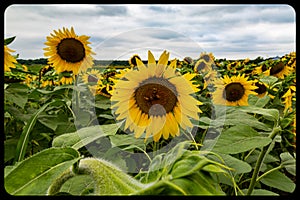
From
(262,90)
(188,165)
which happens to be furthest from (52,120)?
(188,165)

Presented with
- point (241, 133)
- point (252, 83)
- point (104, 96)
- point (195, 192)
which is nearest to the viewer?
point (195, 192)

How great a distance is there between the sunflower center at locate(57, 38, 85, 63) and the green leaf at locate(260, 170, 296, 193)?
3.60 feet

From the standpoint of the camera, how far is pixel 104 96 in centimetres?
155

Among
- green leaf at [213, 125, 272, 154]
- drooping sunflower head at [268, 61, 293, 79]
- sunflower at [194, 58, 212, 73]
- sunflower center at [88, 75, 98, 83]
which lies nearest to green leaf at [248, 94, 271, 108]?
green leaf at [213, 125, 272, 154]

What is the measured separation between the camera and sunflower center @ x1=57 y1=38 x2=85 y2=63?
68.9 inches

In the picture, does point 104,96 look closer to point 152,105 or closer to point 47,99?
point 47,99

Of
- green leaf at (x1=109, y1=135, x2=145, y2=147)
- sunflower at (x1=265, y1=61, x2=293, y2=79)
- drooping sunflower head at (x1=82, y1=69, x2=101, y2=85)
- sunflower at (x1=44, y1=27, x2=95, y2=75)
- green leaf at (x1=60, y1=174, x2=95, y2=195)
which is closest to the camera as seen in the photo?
green leaf at (x1=60, y1=174, x2=95, y2=195)

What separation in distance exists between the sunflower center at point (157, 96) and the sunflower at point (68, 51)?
0.91 m

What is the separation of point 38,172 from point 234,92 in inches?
51.8

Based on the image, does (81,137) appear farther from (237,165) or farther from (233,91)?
(233,91)

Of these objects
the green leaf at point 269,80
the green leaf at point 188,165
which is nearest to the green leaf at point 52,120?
the green leaf at point 269,80

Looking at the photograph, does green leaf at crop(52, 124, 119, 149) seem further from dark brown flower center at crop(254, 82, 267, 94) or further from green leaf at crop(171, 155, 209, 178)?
dark brown flower center at crop(254, 82, 267, 94)
